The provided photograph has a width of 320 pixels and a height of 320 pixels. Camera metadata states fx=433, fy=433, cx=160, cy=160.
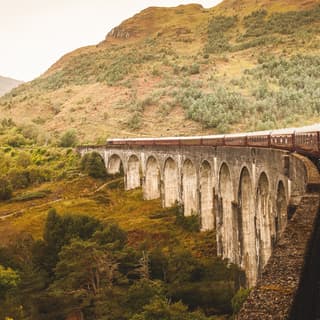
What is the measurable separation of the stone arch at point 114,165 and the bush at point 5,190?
14.0 meters

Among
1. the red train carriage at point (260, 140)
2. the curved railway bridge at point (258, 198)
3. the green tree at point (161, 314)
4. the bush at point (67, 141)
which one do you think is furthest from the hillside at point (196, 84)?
the green tree at point (161, 314)

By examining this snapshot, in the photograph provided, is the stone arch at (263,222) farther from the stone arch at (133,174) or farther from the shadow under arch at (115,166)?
the shadow under arch at (115,166)

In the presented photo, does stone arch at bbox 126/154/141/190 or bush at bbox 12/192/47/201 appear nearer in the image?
bush at bbox 12/192/47/201

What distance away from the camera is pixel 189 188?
123 ft

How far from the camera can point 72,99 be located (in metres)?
120

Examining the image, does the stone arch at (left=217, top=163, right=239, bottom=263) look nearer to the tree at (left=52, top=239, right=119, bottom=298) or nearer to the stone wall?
the tree at (left=52, top=239, right=119, bottom=298)

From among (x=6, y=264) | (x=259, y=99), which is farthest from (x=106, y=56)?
(x=6, y=264)

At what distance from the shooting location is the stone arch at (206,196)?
106 ft

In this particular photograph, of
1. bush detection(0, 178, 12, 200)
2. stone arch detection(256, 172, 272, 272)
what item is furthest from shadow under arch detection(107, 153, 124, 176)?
stone arch detection(256, 172, 272, 272)

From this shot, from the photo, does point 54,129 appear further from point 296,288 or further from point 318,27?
point 296,288

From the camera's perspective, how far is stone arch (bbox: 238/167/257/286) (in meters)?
23.7

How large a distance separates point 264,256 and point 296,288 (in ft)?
56.4

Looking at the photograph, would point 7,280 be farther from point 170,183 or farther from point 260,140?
point 170,183

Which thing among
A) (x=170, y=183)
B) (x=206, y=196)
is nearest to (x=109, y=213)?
(x=170, y=183)
